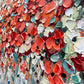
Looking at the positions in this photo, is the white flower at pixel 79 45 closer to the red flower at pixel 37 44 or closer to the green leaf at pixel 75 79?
the green leaf at pixel 75 79

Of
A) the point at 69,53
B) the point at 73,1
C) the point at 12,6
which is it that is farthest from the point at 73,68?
the point at 12,6

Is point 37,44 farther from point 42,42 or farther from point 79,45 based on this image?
point 79,45

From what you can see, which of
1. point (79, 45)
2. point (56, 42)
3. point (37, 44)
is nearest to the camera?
point (79, 45)

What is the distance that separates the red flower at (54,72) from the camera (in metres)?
0.66

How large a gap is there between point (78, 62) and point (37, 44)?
314 mm

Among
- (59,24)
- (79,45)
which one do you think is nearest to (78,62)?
(79,45)

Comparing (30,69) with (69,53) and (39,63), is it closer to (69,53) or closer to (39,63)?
(39,63)

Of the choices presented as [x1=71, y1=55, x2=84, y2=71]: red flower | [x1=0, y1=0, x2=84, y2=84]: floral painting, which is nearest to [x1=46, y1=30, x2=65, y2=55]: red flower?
[x1=0, y1=0, x2=84, y2=84]: floral painting

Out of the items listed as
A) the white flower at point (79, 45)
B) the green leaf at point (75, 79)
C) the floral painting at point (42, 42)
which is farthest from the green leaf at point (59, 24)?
the green leaf at point (75, 79)

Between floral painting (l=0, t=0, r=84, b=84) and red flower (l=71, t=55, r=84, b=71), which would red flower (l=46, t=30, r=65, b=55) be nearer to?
floral painting (l=0, t=0, r=84, b=84)

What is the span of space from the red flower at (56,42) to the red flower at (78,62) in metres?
0.10

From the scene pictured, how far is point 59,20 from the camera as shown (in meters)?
0.67

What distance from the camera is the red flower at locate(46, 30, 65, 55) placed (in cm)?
65

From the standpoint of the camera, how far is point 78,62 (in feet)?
1.89
